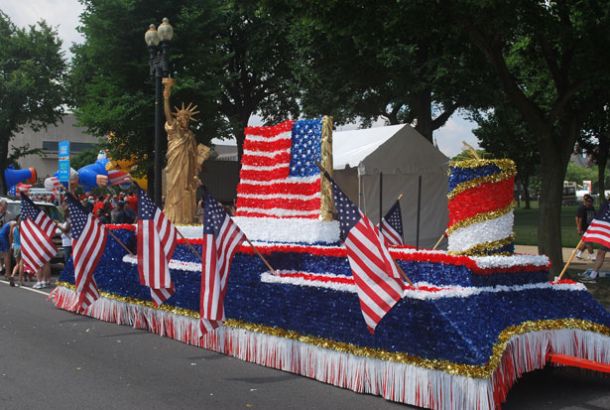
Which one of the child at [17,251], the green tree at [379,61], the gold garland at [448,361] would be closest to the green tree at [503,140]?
the green tree at [379,61]

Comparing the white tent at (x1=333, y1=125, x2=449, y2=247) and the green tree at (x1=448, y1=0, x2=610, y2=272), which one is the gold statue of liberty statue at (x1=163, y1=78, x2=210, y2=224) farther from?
the white tent at (x1=333, y1=125, x2=449, y2=247)

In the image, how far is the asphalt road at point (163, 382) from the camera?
6.26 meters

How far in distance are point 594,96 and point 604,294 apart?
192 inches

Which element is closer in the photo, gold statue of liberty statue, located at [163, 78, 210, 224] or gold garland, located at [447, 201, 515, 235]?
gold garland, located at [447, 201, 515, 235]

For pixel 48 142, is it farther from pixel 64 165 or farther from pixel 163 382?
pixel 163 382

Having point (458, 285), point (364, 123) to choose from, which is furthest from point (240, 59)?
point (458, 285)

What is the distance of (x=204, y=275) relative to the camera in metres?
7.62

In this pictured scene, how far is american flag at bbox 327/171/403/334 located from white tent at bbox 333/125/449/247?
1132 cm

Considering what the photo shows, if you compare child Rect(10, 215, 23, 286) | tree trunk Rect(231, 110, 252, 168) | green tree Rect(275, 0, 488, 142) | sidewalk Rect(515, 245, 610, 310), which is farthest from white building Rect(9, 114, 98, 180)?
sidewalk Rect(515, 245, 610, 310)

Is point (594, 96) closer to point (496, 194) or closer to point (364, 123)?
point (496, 194)

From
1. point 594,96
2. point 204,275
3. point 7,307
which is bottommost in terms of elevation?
point 7,307

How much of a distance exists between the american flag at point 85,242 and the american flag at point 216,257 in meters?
3.05

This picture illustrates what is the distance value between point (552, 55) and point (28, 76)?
34.5 metres

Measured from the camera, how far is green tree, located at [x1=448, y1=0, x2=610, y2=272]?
493 inches
